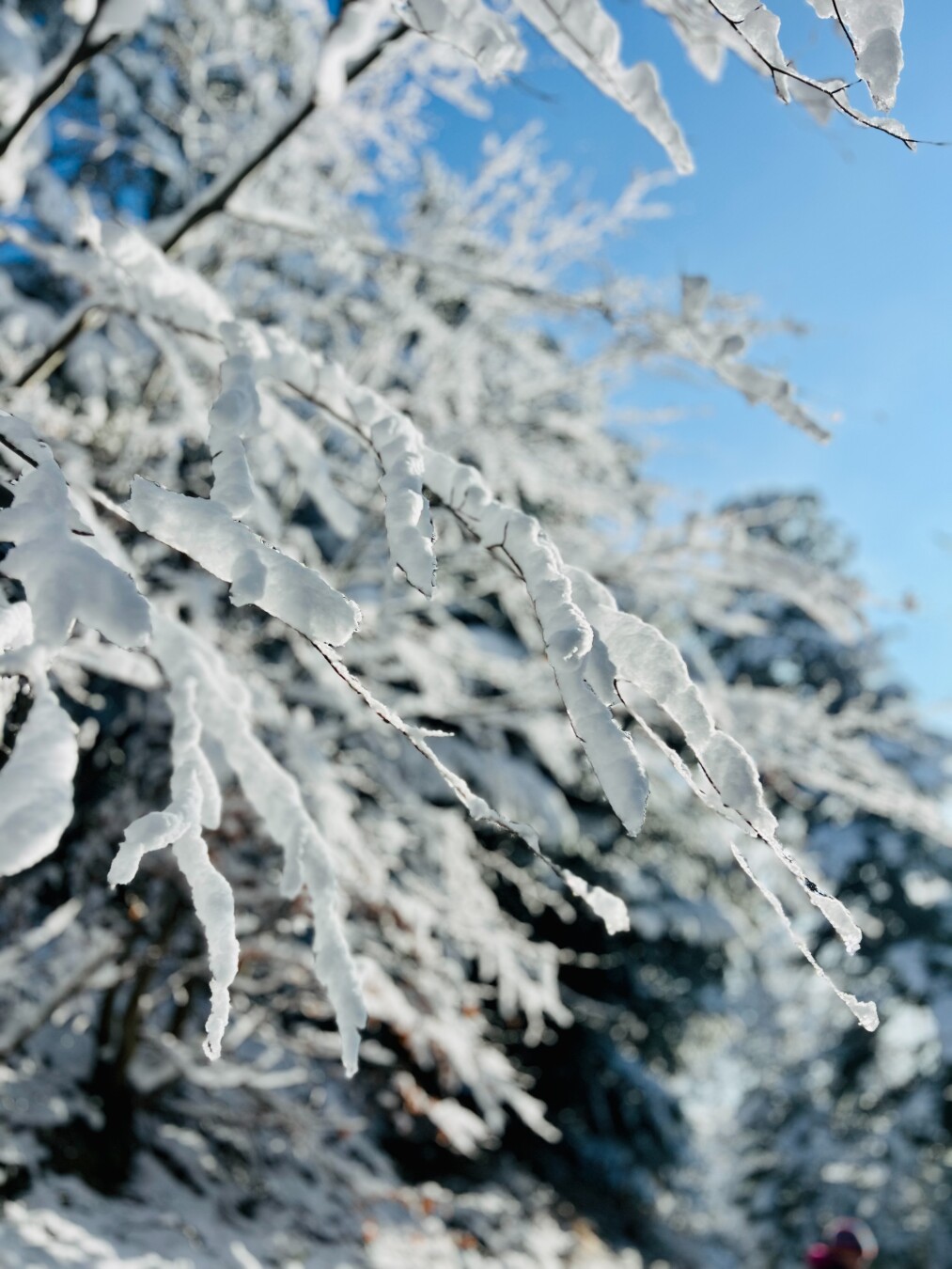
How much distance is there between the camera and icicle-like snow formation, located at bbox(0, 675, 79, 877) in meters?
0.84

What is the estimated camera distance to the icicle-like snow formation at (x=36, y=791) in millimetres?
841

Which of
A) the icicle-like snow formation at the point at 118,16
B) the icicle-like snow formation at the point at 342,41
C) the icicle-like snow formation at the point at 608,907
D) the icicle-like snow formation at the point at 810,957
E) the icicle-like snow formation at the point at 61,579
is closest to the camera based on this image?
the icicle-like snow formation at the point at 61,579

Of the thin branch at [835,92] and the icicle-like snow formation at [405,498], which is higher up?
the thin branch at [835,92]

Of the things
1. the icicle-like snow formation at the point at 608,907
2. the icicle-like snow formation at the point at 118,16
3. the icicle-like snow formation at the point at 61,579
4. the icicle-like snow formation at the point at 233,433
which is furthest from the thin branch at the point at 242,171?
the icicle-like snow formation at the point at 608,907

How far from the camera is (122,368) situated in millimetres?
4672

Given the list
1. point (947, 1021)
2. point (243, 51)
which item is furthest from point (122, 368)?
point (947, 1021)

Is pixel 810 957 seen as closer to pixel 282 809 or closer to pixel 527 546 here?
pixel 527 546

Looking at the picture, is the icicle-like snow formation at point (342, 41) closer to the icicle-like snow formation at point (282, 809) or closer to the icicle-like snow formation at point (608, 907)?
the icicle-like snow formation at point (282, 809)

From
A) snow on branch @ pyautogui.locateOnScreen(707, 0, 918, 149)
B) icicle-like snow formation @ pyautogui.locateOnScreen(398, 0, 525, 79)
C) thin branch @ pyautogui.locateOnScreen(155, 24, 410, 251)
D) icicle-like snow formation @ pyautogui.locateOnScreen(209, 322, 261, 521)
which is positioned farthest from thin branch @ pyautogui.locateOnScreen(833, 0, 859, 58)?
thin branch @ pyautogui.locateOnScreen(155, 24, 410, 251)

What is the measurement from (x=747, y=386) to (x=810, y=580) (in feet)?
3.87

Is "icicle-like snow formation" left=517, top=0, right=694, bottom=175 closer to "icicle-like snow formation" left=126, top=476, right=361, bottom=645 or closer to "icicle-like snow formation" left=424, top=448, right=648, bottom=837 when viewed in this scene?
"icicle-like snow formation" left=424, top=448, right=648, bottom=837

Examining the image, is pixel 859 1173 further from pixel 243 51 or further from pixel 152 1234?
pixel 243 51

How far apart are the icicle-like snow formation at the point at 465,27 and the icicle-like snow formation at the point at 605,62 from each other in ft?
0.19

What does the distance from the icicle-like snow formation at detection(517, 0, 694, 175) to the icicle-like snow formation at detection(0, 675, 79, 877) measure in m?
1.09
